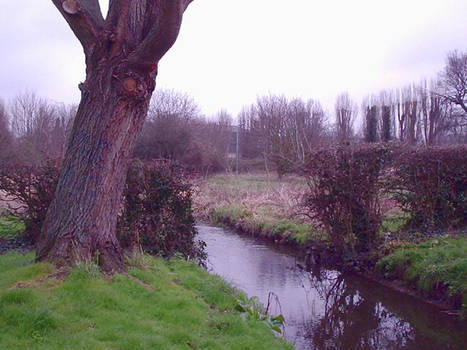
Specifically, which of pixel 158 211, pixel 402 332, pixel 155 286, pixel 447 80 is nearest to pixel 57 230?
pixel 155 286

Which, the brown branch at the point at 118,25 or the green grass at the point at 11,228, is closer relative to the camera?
the brown branch at the point at 118,25

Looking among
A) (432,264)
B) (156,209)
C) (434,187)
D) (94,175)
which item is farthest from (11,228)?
(434,187)

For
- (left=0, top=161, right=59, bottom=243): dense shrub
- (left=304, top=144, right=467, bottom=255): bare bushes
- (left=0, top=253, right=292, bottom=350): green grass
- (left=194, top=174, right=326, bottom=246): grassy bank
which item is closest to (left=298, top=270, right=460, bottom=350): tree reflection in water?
(left=304, top=144, right=467, bottom=255): bare bushes

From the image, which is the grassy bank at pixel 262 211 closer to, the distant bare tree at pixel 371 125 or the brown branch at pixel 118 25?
the brown branch at pixel 118 25

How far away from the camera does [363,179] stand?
10.5m

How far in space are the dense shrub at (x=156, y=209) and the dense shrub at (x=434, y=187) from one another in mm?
5429

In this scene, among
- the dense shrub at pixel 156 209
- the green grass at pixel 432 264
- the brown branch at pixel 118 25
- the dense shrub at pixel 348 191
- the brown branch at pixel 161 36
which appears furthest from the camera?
the dense shrub at pixel 348 191

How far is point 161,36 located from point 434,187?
870 cm

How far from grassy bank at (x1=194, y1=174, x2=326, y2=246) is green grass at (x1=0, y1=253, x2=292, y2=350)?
6.38 m

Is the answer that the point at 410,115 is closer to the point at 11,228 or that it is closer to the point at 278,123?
the point at 278,123

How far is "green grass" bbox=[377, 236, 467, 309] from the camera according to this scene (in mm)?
8438

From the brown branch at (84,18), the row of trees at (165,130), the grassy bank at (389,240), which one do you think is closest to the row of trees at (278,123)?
the row of trees at (165,130)

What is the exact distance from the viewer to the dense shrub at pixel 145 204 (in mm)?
9086

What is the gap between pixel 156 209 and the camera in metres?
9.32
